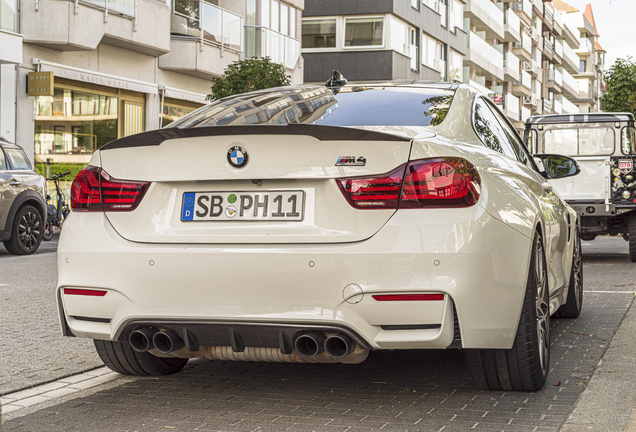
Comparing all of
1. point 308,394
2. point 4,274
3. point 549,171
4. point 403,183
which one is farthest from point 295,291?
point 4,274

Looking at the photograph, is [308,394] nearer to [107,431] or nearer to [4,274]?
[107,431]

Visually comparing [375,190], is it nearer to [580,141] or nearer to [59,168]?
[580,141]

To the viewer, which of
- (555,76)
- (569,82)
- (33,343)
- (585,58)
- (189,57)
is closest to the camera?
(33,343)

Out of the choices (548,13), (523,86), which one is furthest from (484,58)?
(548,13)

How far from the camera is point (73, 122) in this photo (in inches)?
901

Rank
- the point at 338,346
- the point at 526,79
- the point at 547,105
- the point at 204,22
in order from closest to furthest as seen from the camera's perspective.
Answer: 1. the point at 338,346
2. the point at 204,22
3. the point at 526,79
4. the point at 547,105

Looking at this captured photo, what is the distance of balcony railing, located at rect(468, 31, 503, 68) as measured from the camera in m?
54.1

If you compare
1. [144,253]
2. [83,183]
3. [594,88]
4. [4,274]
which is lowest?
[4,274]

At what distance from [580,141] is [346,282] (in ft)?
40.7

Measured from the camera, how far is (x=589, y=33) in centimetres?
11731

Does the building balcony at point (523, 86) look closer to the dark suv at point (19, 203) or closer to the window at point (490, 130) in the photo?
the dark suv at point (19, 203)

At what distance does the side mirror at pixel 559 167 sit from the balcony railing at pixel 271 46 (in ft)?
71.5

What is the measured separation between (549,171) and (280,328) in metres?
3.16

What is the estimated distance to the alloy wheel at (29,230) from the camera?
1423 cm
